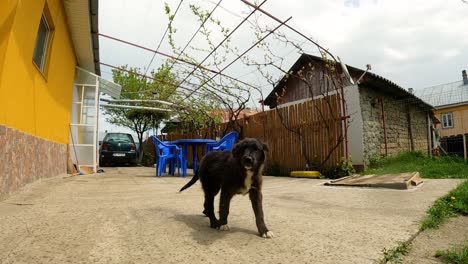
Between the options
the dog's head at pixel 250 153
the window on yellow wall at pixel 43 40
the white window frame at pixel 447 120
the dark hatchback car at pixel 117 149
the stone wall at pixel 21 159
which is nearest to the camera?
the dog's head at pixel 250 153

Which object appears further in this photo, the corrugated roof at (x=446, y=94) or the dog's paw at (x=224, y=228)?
the corrugated roof at (x=446, y=94)

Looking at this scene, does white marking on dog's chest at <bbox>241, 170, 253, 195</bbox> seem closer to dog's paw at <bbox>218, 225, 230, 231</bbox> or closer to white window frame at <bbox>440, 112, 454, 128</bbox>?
dog's paw at <bbox>218, 225, 230, 231</bbox>

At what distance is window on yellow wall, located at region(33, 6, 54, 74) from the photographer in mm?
5785

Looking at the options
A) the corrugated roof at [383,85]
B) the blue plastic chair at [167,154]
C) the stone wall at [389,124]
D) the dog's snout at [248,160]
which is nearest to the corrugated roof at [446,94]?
the stone wall at [389,124]

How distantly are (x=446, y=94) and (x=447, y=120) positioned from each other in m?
3.51

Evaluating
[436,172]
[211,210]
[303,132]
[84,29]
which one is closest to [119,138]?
[84,29]

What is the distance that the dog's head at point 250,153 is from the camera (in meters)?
2.46

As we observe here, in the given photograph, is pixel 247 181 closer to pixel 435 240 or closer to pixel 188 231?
pixel 188 231

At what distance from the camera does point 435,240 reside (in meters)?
2.38

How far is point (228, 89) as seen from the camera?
11.5m

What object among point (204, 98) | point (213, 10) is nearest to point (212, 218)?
point (213, 10)

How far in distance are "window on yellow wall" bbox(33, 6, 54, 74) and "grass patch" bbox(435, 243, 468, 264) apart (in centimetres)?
652

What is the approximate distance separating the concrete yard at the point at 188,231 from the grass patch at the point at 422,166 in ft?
13.0

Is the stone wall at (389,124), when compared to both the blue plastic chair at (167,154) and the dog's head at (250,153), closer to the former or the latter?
the blue plastic chair at (167,154)
